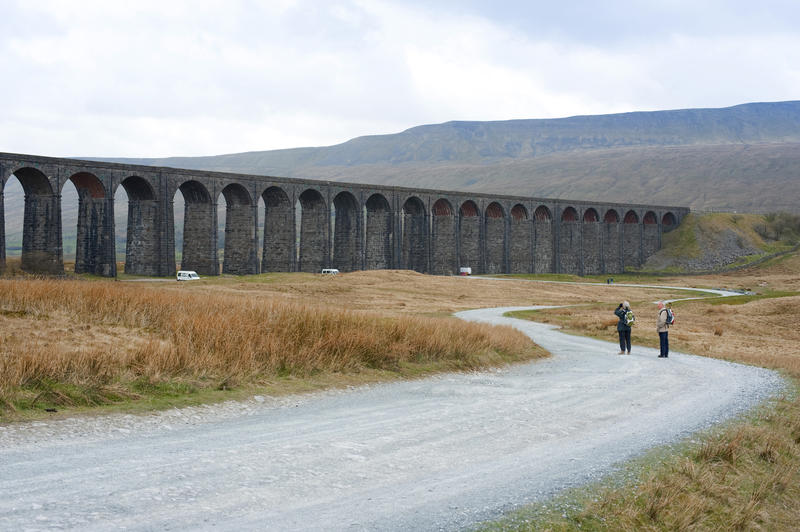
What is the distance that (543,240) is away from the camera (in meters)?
104

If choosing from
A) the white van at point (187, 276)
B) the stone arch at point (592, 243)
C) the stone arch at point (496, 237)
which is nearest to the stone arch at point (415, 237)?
the stone arch at point (496, 237)

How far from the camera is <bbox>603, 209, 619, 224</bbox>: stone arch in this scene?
116000 mm

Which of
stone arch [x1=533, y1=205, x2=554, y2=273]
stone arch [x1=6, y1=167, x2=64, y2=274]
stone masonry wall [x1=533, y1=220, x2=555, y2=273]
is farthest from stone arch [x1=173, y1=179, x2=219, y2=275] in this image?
stone arch [x1=533, y1=205, x2=554, y2=273]

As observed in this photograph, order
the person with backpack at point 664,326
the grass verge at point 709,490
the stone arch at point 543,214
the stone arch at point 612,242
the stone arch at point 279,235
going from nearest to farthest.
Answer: the grass verge at point 709,490
the person with backpack at point 664,326
the stone arch at point 279,235
the stone arch at point 543,214
the stone arch at point 612,242

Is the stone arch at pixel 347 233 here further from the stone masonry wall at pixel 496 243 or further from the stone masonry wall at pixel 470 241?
the stone masonry wall at pixel 496 243

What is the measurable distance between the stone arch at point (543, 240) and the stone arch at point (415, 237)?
70.3 feet

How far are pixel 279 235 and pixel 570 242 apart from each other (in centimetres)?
5352

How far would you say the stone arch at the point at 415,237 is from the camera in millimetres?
86000

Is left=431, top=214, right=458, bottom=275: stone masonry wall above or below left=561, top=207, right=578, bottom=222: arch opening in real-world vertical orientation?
below

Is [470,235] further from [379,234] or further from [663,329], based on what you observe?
[663,329]

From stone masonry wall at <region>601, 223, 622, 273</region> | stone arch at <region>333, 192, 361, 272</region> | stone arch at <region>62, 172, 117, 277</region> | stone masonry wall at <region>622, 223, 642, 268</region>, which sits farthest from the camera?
stone masonry wall at <region>622, 223, 642, 268</region>

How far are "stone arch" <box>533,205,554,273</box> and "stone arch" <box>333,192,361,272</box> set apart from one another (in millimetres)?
33692

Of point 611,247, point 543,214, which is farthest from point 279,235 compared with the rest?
point 611,247

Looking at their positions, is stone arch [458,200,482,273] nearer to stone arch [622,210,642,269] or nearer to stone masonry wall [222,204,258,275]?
stone masonry wall [222,204,258,275]
